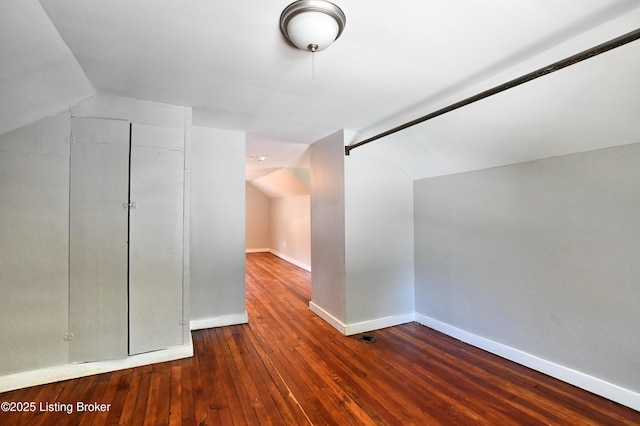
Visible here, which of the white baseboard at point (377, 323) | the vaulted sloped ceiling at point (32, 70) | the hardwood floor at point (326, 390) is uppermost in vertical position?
the vaulted sloped ceiling at point (32, 70)

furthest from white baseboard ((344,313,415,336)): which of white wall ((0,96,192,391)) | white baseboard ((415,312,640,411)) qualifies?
white wall ((0,96,192,391))

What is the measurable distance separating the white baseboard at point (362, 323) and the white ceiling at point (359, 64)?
1.94m

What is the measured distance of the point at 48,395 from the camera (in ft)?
6.56

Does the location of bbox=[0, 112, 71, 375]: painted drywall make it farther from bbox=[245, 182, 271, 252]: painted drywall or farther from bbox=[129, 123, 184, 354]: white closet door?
bbox=[245, 182, 271, 252]: painted drywall

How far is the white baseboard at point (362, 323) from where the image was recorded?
10.1 ft

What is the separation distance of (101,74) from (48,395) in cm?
227

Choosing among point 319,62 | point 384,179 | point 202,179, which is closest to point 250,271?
point 202,179

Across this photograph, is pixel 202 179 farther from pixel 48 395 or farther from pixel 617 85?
pixel 617 85

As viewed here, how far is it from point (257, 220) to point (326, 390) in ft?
25.0

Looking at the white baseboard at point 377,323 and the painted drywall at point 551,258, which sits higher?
the painted drywall at point 551,258

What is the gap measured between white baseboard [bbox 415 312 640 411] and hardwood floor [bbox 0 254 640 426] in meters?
0.06

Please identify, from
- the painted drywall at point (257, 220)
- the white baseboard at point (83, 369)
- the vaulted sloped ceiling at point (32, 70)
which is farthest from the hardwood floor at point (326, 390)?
the painted drywall at point (257, 220)

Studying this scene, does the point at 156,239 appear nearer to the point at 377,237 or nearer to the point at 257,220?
the point at 377,237

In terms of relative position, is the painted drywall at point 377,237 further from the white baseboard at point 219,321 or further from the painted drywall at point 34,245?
the painted drywall at point 34,245
